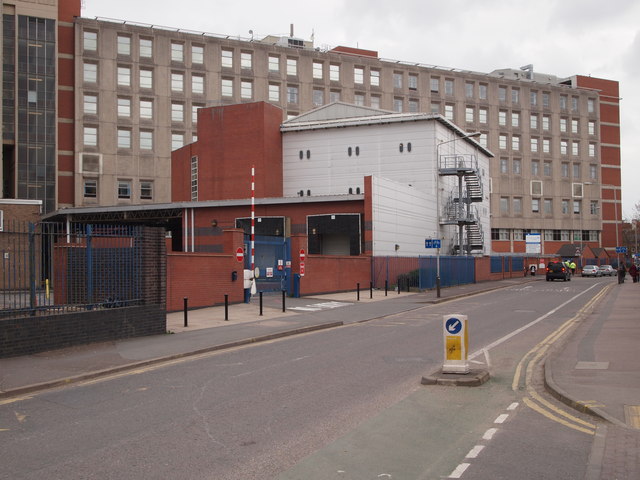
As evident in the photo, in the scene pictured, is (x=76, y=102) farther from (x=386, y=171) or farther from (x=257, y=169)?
(x=386, y=171)

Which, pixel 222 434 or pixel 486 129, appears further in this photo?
pixel 486 129

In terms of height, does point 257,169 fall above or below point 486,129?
below

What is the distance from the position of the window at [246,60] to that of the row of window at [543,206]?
→ 38419 millimetres

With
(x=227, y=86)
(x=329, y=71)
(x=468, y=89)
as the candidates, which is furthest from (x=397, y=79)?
(x=227, y=86)

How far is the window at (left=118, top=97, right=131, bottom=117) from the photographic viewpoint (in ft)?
211

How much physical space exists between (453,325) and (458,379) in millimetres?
850

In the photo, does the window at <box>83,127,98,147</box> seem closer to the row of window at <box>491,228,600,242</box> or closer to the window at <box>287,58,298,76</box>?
the window at <box>287,58,298,76</box>

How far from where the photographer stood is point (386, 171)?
48125mm

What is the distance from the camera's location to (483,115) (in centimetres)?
8356

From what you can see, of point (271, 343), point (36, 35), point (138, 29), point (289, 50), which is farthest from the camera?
point (289, 50)

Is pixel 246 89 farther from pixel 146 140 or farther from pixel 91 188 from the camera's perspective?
pixel 91 188

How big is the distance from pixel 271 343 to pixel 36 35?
57.3 metres

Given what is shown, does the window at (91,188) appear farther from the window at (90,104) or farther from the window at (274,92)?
the window at (274,92)

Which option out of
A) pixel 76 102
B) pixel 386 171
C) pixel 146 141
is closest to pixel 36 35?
pixel 76 102
